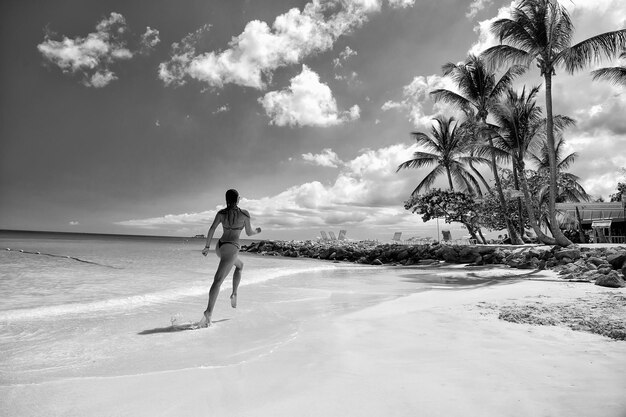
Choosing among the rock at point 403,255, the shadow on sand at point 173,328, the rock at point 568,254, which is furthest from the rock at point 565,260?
the shadow on sand at point 173,328

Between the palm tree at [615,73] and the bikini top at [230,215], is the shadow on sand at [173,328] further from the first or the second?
the palm tree at [615,73]

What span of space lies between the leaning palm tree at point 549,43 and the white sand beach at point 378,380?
46.5 ft

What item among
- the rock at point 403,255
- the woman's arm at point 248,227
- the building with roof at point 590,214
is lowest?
the rock at point 403,255

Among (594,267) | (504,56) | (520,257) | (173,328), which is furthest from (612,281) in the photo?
(504,56)

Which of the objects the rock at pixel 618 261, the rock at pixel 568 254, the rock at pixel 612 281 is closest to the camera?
the rock at pixel 612 281

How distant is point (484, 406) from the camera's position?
2.31 meters

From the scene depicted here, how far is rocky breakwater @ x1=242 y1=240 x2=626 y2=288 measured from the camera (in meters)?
9.42

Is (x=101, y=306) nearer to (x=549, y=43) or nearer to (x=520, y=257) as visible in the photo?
(x=520, y=257)

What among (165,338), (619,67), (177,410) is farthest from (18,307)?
(619,67)

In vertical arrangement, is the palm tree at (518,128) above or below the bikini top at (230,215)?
above

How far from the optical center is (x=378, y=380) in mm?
2773

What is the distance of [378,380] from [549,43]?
1783 centimetres

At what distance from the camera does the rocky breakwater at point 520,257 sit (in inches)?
371

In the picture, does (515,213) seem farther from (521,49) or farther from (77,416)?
(77,416)
